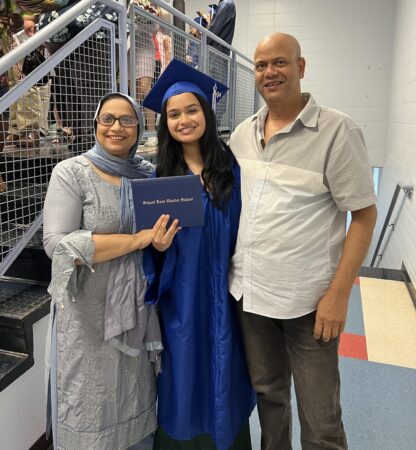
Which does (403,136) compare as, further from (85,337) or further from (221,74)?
(85,337)

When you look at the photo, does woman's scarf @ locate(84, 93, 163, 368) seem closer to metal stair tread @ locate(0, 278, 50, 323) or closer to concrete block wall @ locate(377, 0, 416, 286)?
metal stair tread @ locate(0, 278, 50, 323)

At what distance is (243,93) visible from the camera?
221 inches

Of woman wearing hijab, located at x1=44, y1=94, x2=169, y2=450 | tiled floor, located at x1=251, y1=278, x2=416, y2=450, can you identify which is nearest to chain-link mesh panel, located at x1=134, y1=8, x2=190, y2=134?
woman wearing hijab, located at x1=44, y1=94, x2=169, y2=450

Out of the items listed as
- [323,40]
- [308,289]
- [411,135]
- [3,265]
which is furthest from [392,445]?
[323,40]

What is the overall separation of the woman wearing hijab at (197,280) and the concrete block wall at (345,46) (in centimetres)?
548

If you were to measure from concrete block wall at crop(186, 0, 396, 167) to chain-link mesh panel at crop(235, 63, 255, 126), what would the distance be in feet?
3.75

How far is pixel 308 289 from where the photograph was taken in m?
1.35

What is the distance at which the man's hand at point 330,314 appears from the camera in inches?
52.1

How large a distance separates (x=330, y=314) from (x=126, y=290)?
0.69 m

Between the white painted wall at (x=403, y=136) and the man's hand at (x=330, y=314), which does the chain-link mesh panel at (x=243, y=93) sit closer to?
the white painted wall at (x=403, y=136)

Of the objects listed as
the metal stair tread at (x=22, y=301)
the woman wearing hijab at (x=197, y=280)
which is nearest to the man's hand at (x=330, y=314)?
the woman wearing hijab at (x=197, y=280)

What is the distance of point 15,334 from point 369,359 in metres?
2.01

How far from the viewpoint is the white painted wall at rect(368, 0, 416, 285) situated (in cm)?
379

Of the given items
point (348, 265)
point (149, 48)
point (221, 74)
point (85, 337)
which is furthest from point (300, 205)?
point (221, 74)
